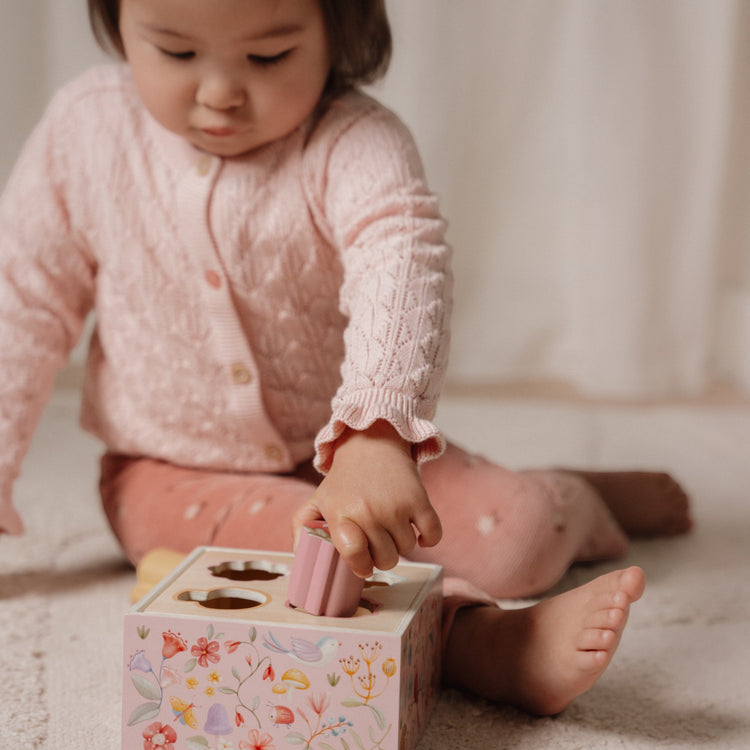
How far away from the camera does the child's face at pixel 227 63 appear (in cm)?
78

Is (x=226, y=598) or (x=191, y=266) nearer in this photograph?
(x=226, y=598)

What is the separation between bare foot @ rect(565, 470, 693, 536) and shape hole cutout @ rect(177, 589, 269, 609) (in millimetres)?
464

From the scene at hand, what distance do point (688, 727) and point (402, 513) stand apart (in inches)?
9.5

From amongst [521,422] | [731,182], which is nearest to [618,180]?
[731,182]

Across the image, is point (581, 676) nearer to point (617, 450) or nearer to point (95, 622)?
point (95, 622)

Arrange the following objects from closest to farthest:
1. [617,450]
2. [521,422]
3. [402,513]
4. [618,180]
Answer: [402,513], [617,450], [521,422], [618,180]

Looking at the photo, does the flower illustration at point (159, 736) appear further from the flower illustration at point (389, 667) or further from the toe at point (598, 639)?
the toe at point (598, 639)

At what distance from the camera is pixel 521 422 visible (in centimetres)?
152

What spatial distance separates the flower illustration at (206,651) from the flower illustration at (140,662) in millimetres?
28

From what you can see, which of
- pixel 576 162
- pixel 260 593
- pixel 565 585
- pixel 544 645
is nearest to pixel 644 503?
pixel 565 585

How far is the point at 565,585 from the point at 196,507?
327mm

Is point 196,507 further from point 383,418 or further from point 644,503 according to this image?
point 644,503

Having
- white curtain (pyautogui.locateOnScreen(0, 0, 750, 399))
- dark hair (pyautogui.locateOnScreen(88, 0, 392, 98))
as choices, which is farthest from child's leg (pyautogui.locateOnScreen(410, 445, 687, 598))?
white curtain (pyautogui.locateOnScreen(0, 0, 750, 399))

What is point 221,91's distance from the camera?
0.80 m
